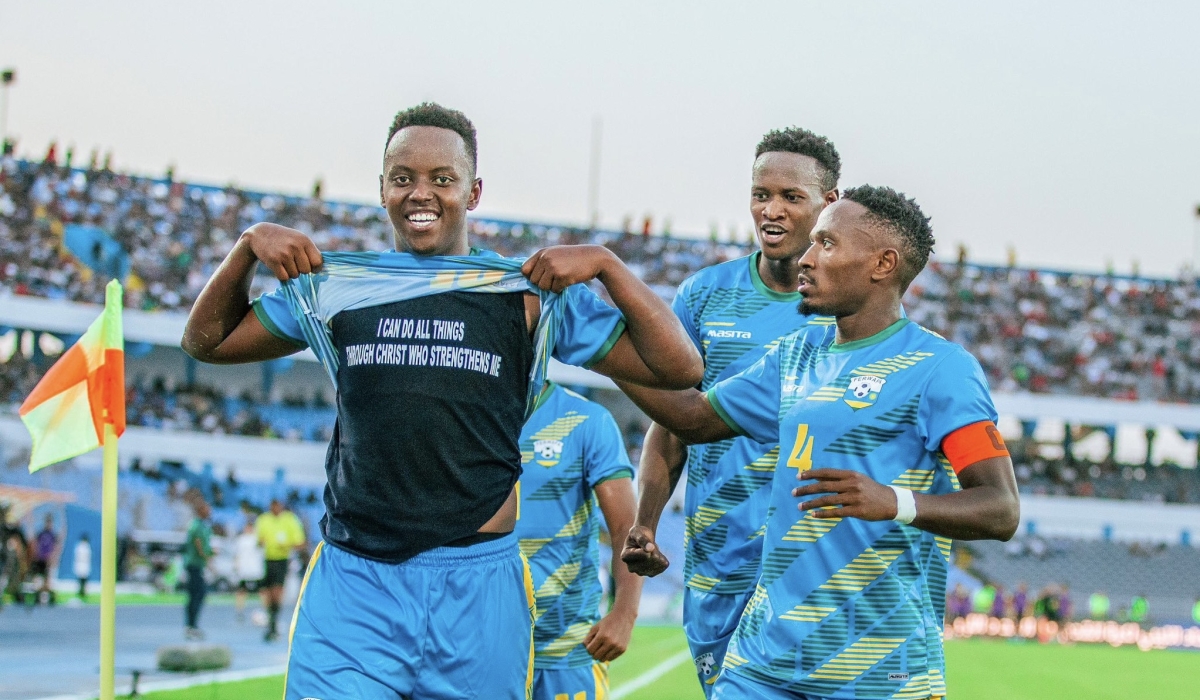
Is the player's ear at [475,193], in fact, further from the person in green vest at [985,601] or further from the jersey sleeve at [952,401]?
the person in green vest at [985,601]

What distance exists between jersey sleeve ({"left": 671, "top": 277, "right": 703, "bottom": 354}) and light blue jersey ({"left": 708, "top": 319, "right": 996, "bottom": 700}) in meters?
1.46

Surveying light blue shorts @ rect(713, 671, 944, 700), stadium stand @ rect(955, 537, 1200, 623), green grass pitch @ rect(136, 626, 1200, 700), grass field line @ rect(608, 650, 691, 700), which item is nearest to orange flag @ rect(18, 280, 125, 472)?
light blue shorts @ rect(713, 671, 944, 700)

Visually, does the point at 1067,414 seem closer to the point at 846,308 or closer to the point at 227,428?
the point at 227,428

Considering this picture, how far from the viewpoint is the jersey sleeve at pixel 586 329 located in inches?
159

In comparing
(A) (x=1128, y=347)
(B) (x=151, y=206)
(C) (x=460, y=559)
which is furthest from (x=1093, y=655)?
(B) (x=151, y=206)

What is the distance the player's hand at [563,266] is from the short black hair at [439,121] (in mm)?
501

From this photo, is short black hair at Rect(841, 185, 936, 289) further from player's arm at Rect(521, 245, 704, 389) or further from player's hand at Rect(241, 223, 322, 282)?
player's hand at Rect(241, 223, 322, 282)

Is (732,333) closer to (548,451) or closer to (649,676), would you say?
(548,451)

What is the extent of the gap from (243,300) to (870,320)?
197cm

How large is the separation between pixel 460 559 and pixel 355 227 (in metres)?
38.0

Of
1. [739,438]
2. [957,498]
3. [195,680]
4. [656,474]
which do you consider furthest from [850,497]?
[195,680]

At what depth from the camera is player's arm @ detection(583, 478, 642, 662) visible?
543 centimetres

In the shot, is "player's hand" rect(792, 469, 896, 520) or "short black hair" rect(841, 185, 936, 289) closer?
"player's hand" rect(792, 469, 896, 520)

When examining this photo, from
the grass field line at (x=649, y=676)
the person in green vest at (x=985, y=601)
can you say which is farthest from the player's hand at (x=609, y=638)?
the person in green vest at (x=985, y=601)
